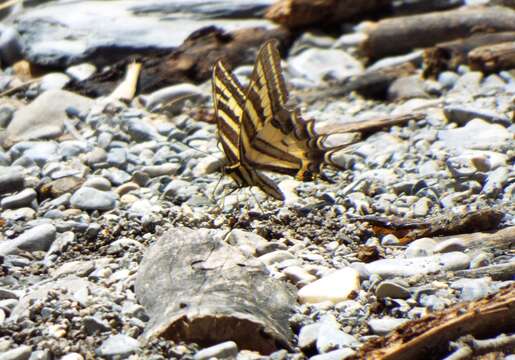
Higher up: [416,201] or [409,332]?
[409,332]

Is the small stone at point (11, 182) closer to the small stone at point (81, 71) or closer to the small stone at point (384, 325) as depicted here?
the small stone at point (81, 71)

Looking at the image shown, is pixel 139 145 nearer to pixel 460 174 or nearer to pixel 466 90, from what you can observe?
pixel 460 174

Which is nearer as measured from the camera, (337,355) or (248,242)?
(337,355)

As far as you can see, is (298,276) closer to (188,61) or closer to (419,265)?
(419,265)

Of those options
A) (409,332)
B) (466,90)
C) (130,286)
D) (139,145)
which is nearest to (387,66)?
(466,90)

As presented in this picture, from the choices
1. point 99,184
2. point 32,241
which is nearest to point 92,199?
point 99,184

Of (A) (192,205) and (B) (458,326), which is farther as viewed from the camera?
(A) (192,205)

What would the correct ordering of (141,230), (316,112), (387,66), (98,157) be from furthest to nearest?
(387,66) → (316,112) → (98,157) → (141,230)
